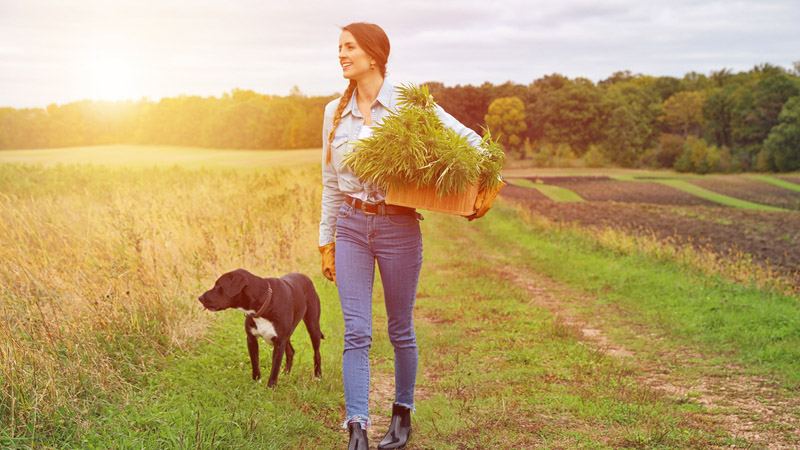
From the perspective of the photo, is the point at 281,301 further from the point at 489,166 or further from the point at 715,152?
the point at 715,152

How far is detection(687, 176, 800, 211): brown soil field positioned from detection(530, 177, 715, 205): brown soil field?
3.02 m

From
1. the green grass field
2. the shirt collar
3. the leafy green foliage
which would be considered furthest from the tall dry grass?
the leafy green foliage

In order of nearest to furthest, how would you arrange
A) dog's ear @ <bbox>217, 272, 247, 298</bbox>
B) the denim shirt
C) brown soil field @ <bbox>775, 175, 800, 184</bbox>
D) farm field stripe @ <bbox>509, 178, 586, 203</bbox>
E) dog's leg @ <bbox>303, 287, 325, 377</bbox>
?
1. the denim shirt
2. dog's ear @ <bbox>217, 272, 247, 298</bbox>
3. dog's leg @ <bbox>303, 287, 325, 377</bbox>
4. farm field stripe @ <bbox>509, 178, 586, 203</bbox>
5. brown soil field @ <bbox>775, 175, 800, 184</bbox>

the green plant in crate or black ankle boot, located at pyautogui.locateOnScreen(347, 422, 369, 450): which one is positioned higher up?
the green plant in crate

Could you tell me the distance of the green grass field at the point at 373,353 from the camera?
378 centimetres

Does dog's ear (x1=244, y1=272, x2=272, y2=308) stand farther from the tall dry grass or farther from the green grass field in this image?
the tall dry grass

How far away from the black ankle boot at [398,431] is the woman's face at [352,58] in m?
2.12

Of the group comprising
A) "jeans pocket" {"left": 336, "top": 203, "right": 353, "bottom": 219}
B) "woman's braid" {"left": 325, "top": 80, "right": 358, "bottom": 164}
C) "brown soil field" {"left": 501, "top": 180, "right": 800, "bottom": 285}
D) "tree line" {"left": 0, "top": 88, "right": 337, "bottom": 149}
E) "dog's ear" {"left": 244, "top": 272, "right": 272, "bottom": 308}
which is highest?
"tree line" {"left": 0, "top": 88, "right": 337, "bottom": 149}

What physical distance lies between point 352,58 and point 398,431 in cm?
234

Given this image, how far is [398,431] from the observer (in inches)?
151

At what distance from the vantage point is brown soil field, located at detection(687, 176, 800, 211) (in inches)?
1364

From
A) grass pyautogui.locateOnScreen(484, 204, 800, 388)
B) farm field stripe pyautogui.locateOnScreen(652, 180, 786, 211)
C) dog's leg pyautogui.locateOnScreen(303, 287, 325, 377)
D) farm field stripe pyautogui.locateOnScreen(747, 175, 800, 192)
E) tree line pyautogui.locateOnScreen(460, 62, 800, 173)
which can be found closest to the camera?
dog's leg pyautogui.locateOnScreen(303, 287, 325, 377)

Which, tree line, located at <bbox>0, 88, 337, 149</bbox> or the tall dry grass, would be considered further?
tree line, located at <bbox>0, 88, 337, 149</bbox>

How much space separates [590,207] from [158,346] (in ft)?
85.3
